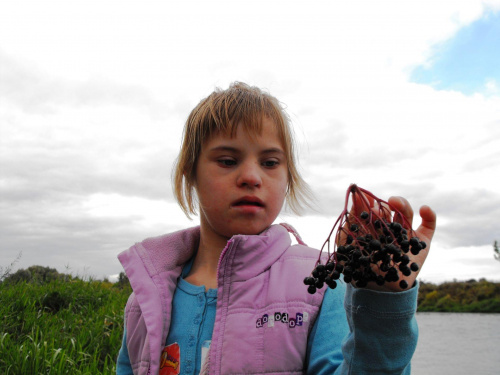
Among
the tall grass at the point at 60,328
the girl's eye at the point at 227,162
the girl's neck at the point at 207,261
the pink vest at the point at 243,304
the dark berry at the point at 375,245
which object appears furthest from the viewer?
the tall grass at the point at 60,328

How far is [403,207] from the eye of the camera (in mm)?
1226

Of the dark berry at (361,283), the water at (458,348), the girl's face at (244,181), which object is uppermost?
the girl's face at (244,181)

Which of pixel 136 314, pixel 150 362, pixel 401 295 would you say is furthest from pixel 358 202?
pixel 136 314

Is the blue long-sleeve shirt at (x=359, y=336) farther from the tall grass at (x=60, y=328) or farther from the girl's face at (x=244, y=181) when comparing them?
the tall grass at (x=60, y=328)

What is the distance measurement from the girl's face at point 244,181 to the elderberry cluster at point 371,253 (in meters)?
0.77

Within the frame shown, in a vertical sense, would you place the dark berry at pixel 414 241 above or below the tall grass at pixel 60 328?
above

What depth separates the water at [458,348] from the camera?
530 cm

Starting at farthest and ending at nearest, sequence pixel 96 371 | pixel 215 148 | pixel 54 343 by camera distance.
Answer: pixel 54 343
pixel 96 371
pixel 215 148

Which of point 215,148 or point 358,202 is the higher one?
point 215,148

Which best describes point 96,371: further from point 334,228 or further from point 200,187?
point 334,228

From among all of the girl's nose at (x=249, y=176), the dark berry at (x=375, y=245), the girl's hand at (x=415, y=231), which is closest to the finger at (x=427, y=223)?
the girl's hand at (x=415, y=231)

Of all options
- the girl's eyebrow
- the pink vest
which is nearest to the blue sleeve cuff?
the pink vest

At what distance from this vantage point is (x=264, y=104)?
2.16 meters

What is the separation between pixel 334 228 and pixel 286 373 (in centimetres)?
72
